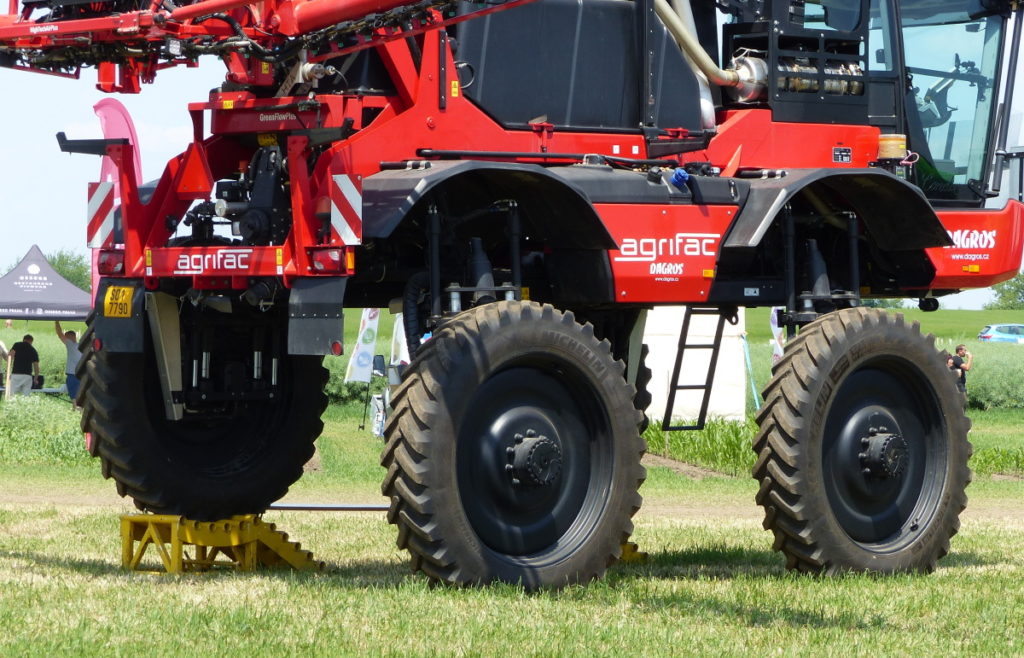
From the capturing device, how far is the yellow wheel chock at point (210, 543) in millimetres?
9742

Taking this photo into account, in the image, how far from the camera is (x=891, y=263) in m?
11.0

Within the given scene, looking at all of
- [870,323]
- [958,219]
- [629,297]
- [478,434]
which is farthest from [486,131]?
[958,219]

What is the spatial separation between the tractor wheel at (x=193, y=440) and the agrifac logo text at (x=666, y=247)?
2365 millimetres

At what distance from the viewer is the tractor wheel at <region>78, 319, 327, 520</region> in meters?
9.80

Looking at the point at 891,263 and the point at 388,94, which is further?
the point at 891,263

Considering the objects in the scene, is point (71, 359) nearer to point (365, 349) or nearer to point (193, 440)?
point (365, 349)

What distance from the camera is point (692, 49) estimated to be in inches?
409

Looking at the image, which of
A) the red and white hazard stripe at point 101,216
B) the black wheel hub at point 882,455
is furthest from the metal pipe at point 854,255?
the red and white hazard stripe at point 101,216

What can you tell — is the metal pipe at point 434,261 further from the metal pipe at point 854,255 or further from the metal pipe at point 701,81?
the metal pipe at point 854,255

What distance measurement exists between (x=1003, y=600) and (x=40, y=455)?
15.5 meters

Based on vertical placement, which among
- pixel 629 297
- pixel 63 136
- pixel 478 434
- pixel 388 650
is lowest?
pixel 388 650

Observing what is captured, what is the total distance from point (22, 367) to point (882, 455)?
2245 cm

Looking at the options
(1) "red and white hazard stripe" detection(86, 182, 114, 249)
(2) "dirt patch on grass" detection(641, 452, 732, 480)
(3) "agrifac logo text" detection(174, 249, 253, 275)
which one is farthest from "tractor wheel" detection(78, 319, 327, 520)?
(2) "dirt patch on grass" detection(641, 452, 732, 480)

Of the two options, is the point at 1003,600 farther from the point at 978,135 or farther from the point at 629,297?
the point at 978,135
